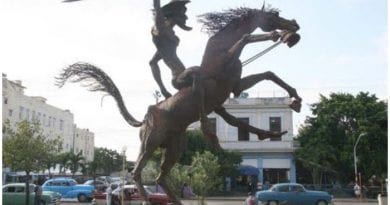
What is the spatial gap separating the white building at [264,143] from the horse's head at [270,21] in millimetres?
31645

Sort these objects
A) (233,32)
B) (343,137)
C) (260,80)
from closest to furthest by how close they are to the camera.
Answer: (260,80) → (233,32) → (343,137)

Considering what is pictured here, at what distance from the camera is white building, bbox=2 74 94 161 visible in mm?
44119

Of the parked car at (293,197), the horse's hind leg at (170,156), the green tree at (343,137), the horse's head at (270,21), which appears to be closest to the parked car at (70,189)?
the parked car at (293,197)

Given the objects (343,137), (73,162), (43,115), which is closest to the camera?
(343,137)

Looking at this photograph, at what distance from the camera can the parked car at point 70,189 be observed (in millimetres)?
28359

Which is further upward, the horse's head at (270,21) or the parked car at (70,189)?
the horse's head at (270,21)

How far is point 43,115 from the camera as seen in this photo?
172ft

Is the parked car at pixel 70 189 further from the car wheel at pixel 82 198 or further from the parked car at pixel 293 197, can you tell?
the parked car at pixel 293 197

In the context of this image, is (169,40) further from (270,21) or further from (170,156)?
(170,156)

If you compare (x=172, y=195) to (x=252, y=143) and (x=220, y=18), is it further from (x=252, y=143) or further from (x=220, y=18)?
(x=252, y=143)

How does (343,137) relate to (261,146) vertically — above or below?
above

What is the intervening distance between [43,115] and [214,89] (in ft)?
157

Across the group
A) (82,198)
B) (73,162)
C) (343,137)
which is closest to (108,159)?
(73,162)

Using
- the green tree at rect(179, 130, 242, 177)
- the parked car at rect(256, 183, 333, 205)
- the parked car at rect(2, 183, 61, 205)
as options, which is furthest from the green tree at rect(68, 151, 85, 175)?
the parked car at rect(256, 183, 333, 205)
